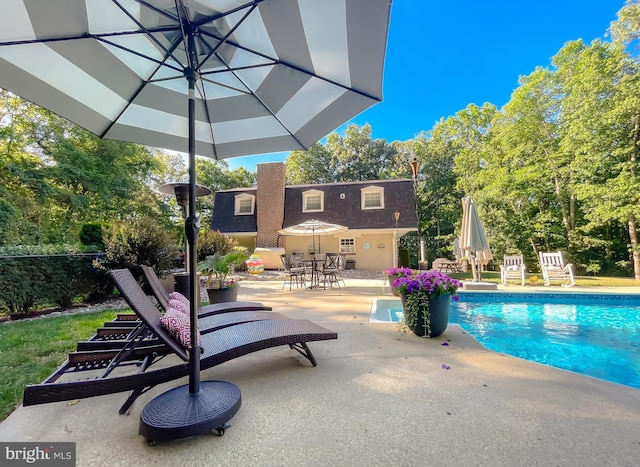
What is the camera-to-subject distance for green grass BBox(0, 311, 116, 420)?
8.77 feet

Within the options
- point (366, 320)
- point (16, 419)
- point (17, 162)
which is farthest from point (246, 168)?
point (16, 419)

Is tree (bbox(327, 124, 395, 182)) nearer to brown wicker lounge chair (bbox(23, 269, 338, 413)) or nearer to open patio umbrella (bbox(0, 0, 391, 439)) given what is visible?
open patio umbrella (bbox(0, 0, 391, 439))

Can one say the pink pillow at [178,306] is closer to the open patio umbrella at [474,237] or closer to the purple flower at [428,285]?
the purple flower at [428,285]

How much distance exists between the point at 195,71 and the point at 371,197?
50.2 feet

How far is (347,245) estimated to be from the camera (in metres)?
16.9

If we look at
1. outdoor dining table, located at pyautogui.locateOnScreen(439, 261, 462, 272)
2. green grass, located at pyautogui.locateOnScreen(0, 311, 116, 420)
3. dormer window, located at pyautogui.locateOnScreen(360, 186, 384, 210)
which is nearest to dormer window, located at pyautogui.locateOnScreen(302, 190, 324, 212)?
dormer window, located at pyautogui.locateOnScreen(360, 186, 384, 210)

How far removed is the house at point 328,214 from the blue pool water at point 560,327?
27.4 feet

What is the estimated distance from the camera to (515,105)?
54.2 feet

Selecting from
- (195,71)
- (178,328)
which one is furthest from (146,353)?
(195,71)

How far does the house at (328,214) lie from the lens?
53.1ft

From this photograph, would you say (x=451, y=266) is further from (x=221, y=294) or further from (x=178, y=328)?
(x=178, y=328)

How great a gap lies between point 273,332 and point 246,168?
27133mm

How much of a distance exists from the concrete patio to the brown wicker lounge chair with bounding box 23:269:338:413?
1.02 feet

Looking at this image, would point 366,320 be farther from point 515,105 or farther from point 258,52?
point 515,105
